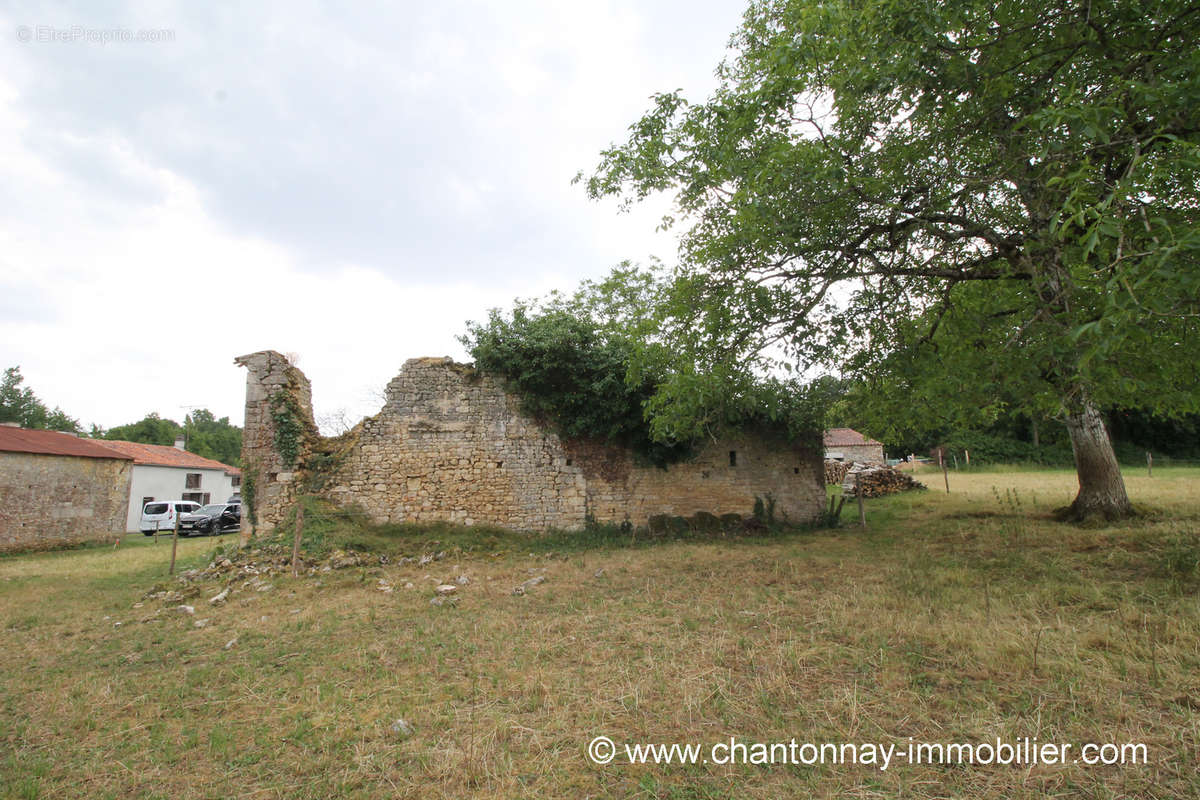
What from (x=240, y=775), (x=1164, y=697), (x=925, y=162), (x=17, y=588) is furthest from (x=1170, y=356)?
(x=17, y=588)

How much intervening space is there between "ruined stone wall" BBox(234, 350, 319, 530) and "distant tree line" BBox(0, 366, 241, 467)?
19.3 m

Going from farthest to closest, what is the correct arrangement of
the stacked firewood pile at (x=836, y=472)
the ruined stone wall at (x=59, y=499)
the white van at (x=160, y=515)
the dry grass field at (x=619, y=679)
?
the white van at (x=160, y=515) → the stacked firewood pile at (x=836, y=472) → the ruined stone wall at (x=59, y=499) → the dry grass field at (x=619, y=679)

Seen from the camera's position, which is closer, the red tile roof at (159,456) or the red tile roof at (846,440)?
the red tile roof at (159,456)

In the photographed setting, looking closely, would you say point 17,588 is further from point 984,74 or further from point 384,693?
point 984,74

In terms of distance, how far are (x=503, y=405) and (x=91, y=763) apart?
8.38m

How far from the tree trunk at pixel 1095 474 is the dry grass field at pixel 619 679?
7.60 feet

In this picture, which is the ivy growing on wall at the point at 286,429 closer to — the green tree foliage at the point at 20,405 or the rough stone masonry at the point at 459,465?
the rough stone masonry at the point at 459,465

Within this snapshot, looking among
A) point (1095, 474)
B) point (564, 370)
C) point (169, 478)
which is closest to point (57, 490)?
point (169, 478)

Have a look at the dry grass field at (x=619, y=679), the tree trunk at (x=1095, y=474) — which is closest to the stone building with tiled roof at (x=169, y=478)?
the dry grass field at (x=619, y=679)

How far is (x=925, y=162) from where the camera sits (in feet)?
20.9

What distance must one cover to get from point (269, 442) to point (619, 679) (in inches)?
356

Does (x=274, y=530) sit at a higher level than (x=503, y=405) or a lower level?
lower

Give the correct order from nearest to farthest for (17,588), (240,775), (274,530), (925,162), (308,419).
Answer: (240,775) → (925,162) → (17,588) → (274,530) → (308,419)

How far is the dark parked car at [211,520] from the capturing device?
794 inches
